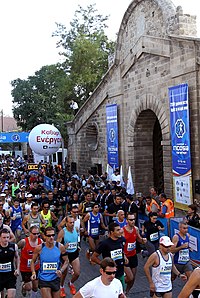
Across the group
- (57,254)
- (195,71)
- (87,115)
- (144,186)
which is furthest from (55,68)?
(57,254)

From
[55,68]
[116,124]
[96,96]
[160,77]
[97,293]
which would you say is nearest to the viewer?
[97,293]

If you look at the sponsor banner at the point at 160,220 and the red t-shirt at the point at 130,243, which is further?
the sponsor banner at the point at 160,220

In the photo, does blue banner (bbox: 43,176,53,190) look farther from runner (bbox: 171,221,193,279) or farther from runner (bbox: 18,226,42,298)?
runner (bbox: 171,221,193,279)

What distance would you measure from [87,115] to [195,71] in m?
9.55

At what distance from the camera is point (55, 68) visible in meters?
29.7

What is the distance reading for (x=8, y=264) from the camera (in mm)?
6918

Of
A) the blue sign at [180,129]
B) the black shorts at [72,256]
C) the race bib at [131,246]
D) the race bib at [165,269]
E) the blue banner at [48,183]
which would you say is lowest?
the black shorts at [72,256]

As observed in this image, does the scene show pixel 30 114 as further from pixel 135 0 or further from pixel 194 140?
pixel 194 140

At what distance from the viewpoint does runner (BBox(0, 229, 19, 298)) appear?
6.88m

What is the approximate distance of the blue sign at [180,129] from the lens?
13578 mm

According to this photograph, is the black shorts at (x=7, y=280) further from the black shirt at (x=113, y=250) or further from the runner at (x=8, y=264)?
the black shirt at (x=113, y=250)

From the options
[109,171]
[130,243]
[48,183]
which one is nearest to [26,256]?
[130,243]

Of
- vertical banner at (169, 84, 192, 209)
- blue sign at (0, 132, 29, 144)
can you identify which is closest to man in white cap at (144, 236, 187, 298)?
vertical banner at (169, 84, 192, 209)

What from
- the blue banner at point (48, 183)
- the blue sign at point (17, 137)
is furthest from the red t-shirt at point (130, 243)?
the blue sign at point (17, 137)
